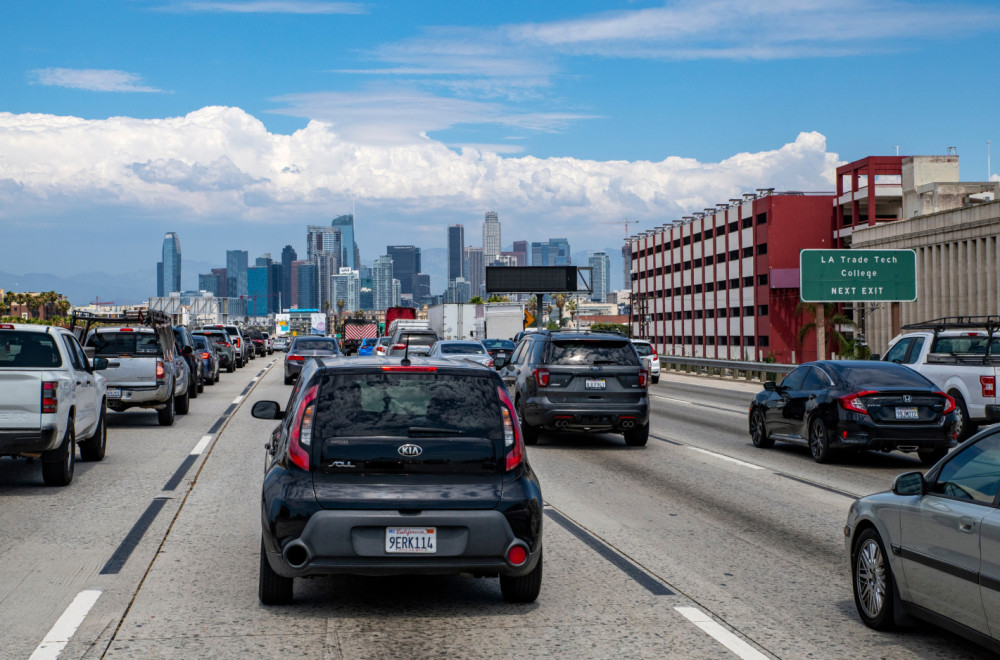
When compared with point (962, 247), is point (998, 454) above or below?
below

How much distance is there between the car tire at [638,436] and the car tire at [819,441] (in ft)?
9.11

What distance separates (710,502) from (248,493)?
4.96 meters

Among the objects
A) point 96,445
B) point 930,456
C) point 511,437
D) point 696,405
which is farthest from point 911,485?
point 696,405

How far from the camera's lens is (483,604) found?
728 cm

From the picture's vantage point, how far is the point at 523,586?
7.10 m

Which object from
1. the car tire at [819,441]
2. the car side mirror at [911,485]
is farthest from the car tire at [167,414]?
the car side mirror at [911,485]

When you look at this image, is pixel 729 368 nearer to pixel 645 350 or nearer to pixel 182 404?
pixel 645 350

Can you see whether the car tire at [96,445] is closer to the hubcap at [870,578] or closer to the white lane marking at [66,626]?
the white lane marking at [66,626]

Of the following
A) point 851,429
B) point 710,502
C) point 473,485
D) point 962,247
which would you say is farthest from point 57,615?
point 962,247

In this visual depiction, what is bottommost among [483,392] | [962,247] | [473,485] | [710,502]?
[710,502]

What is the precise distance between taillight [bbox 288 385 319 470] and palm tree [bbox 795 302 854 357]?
5364 centimetres

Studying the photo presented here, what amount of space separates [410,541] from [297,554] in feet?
2.15

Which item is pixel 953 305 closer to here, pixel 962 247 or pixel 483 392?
pixel 962 247

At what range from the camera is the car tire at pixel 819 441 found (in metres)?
15.3
